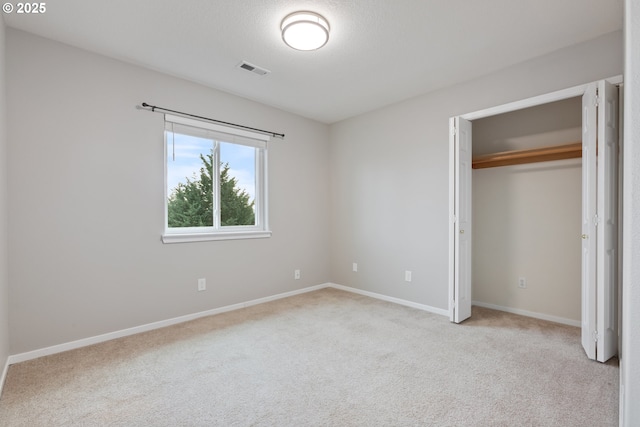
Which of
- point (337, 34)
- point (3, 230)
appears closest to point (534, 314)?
point (337, 34)

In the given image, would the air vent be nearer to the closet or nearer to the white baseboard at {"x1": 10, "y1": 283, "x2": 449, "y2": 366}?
the closet

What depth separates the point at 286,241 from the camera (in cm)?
423

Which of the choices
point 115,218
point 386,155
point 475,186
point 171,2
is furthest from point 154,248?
point 475,186

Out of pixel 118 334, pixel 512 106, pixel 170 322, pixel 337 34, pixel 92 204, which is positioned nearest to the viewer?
pixel 337 34

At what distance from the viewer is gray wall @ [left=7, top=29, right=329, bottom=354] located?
7.80ft

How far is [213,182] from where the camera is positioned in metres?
3.61

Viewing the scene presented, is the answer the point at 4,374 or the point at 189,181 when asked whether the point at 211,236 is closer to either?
the point at 189,181

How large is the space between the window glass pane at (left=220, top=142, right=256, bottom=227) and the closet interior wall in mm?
2781

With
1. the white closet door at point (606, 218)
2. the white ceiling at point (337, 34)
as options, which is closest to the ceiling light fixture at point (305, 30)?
the white ceiling at point (337, 34)

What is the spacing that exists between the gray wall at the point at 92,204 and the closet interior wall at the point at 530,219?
2.97 metres

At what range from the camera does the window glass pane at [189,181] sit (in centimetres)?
325

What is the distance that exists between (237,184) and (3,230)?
210 centimetres

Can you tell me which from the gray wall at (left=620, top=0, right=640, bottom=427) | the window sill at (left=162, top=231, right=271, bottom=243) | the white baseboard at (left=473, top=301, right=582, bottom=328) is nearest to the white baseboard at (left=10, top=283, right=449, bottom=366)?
the white baseboard at (left=473, top=301, right=582, bottom=328)

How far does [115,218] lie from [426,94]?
11.4ft
